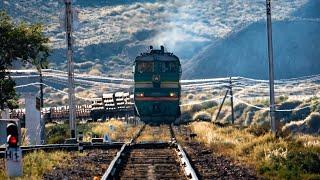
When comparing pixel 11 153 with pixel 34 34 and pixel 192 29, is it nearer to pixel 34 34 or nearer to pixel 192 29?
pixel 34 34

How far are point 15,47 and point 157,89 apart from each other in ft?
29.6

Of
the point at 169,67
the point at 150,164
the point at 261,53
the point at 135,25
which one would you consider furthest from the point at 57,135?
the point at 135,25

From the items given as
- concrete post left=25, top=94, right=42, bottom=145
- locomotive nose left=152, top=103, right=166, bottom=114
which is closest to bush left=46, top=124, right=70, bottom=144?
concrete post left=25, top=94, right=42, bottom=145

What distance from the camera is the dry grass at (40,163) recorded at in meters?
15.9

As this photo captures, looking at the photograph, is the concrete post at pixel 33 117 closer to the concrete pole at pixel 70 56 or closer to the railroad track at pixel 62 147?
the concrete pole at pixel 70 56

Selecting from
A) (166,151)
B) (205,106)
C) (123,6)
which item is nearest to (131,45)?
(123,6)

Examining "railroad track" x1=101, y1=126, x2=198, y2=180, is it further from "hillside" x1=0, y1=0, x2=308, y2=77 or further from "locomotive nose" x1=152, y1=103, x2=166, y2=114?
"hillside" x1=0, y1=0, x2=308, y2=77

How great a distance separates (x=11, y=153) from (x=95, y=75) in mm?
96172

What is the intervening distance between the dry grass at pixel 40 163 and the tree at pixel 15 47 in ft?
37.7

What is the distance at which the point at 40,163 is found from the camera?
1850 centimetres

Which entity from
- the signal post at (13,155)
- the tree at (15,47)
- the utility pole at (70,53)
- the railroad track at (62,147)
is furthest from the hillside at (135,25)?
the signal post at (13,155)

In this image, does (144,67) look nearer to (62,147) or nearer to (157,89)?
(157,89)

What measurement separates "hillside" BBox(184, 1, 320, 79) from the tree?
72932 mm

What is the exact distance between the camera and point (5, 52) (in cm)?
3288
